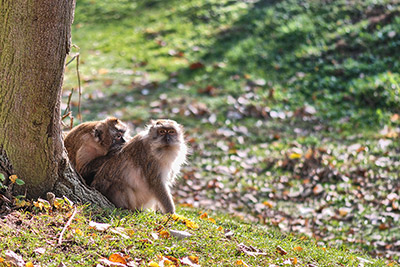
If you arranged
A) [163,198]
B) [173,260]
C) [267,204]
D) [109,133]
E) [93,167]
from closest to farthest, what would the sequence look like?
[173,260], [163,198], [93,167], [109,133], [267,204]

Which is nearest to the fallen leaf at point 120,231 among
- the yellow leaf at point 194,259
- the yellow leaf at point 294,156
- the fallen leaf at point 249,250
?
the yellow leaf at point 194,259

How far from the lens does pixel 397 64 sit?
12.0 m

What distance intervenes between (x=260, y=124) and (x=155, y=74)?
337 cm

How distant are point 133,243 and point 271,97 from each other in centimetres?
757

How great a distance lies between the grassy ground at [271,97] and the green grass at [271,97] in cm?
3

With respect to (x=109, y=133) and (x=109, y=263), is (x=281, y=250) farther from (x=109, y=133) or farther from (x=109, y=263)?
(x=109, y=133)

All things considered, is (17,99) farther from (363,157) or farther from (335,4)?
(335,4)

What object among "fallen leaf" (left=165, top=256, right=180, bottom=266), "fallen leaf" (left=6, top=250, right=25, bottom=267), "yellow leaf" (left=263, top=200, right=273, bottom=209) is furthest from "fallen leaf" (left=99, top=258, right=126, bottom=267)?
"yellow leaf" (left=263, top=200, right=273, bottom=209)

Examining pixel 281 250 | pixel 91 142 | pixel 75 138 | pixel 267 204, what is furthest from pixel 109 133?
pixel 267 204

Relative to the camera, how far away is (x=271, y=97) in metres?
11.5

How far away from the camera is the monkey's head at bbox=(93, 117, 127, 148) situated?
19.1 feet

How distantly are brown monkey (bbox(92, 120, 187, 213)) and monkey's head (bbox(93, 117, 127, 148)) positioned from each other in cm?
28

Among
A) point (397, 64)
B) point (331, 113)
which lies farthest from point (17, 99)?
point (397, 64)

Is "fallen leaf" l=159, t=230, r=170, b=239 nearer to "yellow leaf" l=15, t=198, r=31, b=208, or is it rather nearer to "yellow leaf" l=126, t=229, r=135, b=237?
"yellow leaf" l=126, t=229, r=135, b=237
